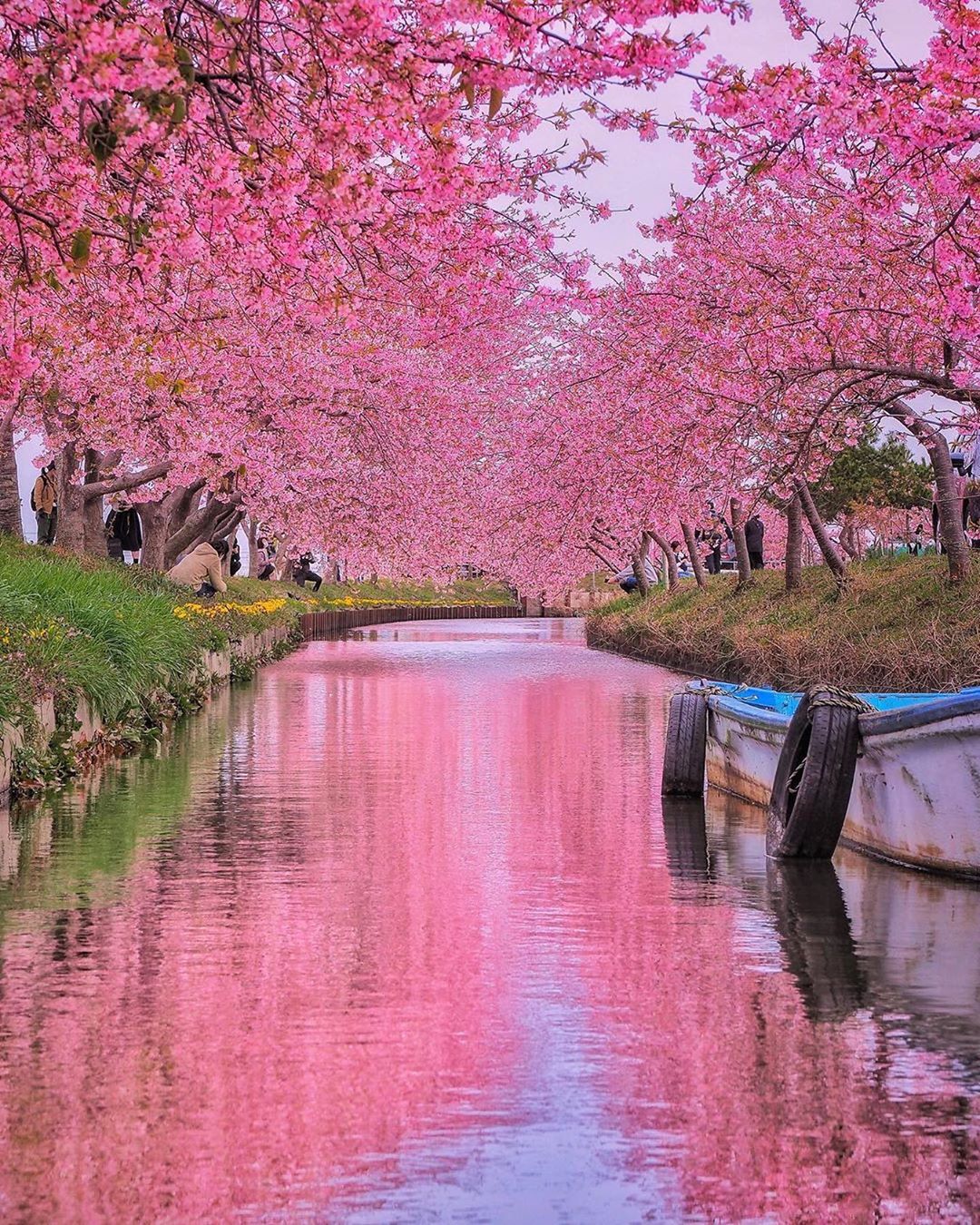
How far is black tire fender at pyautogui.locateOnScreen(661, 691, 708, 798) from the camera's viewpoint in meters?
15.8

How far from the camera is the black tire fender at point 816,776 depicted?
11.3 meters

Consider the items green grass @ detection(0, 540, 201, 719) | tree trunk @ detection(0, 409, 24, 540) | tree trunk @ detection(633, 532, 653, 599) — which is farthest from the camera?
tree trunk @ detection(633, 532, 653, 599)

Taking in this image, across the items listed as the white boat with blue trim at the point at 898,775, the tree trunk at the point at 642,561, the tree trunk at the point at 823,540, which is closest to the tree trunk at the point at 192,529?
the tree trunk at the point at 823,540

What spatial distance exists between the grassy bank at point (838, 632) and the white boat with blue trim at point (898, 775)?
5.77 meters

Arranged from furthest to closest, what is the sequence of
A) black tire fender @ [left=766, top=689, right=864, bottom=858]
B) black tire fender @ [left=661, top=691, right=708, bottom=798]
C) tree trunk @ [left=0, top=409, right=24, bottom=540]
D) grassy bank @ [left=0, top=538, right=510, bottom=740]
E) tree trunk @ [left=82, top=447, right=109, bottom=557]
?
tree trunk @ [left=82, top=447, right=109, bottom=557] < tree trunk @ [left=0, top=409, right=24, bottom=540] < black tire fender @ [left=661, top=691, right=708, bottom=798] < grassy bank @ [left=0, top=538, right=510, bottom=740] < black tire fender @ [left=766, top=689, right=864, bottom=858]

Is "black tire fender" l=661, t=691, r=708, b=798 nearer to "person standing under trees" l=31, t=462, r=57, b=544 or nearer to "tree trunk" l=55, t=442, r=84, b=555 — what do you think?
"tree trunk" l=55, t=442, r=84, b=555

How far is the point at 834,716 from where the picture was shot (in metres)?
11.3

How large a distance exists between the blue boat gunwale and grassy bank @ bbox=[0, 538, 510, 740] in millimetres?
5711

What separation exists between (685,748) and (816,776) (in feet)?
14.7

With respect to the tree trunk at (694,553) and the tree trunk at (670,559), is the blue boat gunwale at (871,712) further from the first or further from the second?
the tree trunk at (670,559)

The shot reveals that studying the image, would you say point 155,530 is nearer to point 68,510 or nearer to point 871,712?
point 68,510

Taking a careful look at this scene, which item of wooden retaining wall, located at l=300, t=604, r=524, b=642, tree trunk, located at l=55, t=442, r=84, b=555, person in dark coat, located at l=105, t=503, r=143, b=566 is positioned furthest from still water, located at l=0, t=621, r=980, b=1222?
wooden retaining wall, located at l=300, t=604, r=524, b=642

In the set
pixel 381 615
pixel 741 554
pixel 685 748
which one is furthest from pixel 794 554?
pixel 381 615

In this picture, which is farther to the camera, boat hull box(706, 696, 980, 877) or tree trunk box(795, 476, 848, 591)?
tree trunk box(795, 476, 848, 591)
